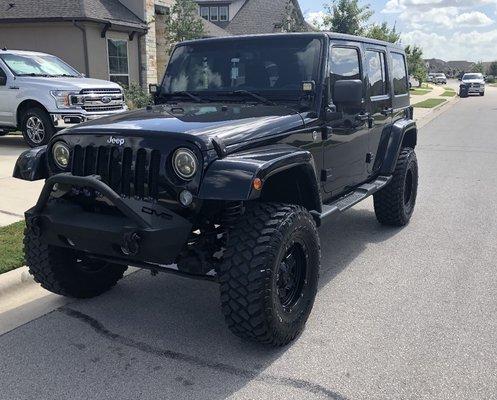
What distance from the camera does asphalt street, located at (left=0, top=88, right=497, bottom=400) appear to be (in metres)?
2.96

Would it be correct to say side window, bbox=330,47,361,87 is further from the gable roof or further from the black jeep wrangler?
the gable roof

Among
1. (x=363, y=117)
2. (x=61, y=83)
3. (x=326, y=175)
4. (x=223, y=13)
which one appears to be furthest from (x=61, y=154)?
(x=223, y=13)

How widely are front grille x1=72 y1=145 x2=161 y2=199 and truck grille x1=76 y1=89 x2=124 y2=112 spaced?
25.1 feet

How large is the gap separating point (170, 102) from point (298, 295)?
203cm

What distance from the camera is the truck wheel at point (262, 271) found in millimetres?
3041

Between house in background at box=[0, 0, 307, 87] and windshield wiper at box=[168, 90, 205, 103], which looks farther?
house in background at box=[0, 0, 307, 87]

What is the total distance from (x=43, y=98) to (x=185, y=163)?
8363 mm

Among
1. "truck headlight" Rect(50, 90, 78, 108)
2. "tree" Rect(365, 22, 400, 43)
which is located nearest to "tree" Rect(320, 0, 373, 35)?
"tree" Rect(365, 22, 400, 43)

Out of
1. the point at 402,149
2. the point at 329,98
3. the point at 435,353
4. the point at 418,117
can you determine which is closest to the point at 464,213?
the point at 402,149

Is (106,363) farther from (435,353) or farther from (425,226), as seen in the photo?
(425,226)

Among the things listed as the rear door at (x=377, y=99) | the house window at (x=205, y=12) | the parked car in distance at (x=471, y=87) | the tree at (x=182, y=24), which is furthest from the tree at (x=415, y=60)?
the rear door at (x=377, y=99)

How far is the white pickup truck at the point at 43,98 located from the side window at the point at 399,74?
19.4 ft

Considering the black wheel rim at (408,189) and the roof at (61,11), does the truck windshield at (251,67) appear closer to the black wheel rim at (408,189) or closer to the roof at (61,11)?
the black wheel rim at (408,189)

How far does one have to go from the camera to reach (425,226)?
6094mm
